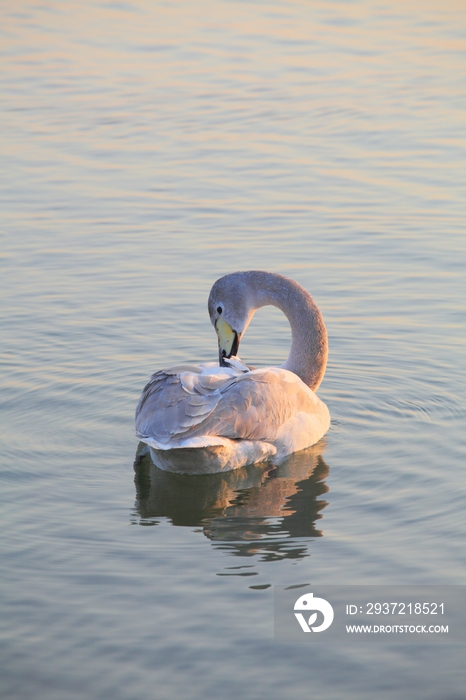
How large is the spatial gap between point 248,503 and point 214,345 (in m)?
2.97

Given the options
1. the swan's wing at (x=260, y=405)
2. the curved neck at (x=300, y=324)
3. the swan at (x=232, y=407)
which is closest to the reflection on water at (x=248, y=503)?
the swan at (x=232, y=407)

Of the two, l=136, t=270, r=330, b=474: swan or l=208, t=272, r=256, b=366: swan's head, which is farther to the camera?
l=208, t=272, r=256, b=366: swan's head

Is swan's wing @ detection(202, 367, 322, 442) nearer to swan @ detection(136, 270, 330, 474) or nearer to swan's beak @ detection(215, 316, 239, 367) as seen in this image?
swan @ detection(136, 270, 330, 474)

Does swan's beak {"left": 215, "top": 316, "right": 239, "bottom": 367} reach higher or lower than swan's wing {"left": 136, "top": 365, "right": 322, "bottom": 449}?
higher

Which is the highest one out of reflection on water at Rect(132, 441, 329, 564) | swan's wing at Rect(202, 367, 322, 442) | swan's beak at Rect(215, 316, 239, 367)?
swan's beak at Rect(215, 316, 239, 367)

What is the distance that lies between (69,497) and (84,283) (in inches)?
189

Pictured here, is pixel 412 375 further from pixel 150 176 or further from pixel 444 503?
pixel 150 176

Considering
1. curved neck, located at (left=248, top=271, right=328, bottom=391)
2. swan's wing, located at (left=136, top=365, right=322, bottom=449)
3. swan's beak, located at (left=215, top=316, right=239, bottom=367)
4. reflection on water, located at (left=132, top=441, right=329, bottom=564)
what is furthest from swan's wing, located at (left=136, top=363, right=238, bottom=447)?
curved neck, located at (left=248, top=271, right=328, bottom=391)

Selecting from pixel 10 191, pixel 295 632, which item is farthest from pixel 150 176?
pixel 295 632

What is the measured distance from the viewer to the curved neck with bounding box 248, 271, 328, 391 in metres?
8.91

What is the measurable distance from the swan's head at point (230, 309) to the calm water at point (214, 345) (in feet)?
2.67

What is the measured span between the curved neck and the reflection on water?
830mm

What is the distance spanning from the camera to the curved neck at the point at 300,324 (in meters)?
8.91

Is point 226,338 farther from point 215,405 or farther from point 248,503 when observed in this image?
point 248,503
